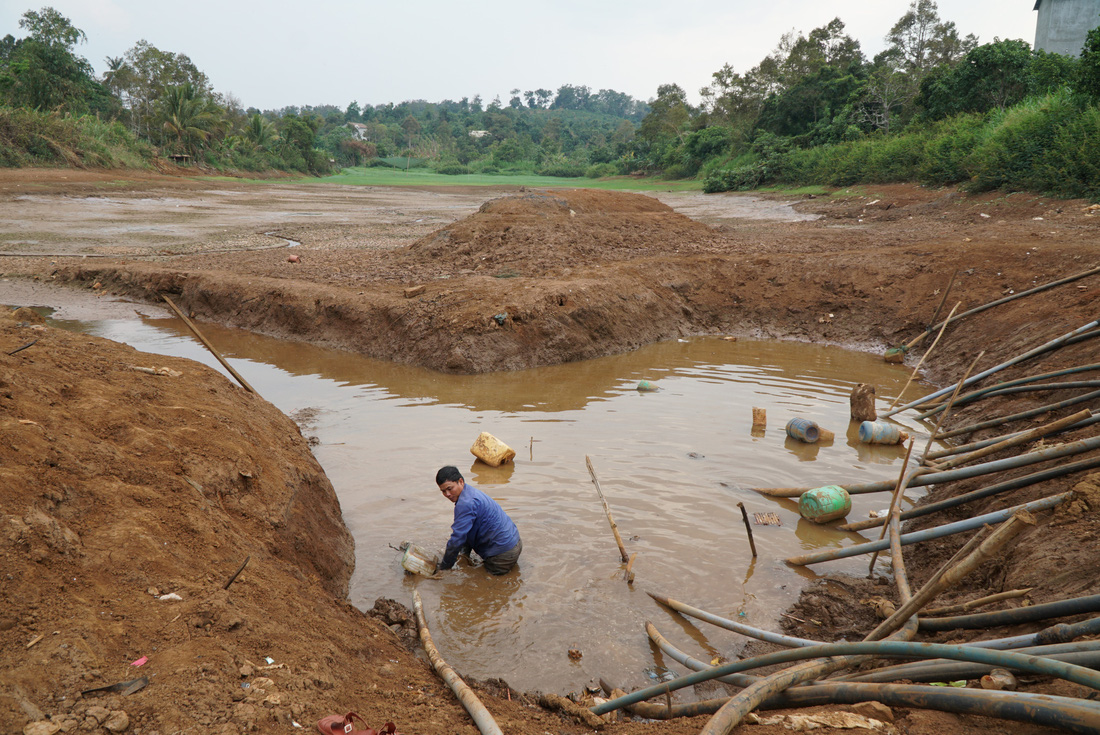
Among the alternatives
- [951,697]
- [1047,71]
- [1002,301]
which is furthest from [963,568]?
[1047,71]

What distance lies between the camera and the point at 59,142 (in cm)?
3306

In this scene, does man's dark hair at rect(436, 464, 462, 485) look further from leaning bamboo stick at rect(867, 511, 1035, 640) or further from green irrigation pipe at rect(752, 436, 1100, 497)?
green irrigation pipe at rect(752, 436, 1100, 497)

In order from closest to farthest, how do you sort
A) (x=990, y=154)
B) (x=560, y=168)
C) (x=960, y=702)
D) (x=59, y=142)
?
(x=960, y=702), (x=990, y=154), (x=59, y=142), (x=560, y=168)

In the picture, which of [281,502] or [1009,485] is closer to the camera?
[1009,485]

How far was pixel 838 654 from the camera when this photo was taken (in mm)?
2734

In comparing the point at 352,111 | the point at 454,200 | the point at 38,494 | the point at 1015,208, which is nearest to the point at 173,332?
the point at 38,494

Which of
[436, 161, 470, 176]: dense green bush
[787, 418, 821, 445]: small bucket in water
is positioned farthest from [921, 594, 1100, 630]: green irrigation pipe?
[436, 161, 470, 176]: dense green bush

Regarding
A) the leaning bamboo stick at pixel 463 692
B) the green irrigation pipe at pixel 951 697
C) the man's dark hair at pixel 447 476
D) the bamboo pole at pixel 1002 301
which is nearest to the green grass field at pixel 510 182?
the bamboo pole at pixel 1002 301

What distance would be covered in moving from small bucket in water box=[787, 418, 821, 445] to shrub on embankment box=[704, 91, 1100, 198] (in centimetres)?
1361

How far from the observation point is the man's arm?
16.7ft

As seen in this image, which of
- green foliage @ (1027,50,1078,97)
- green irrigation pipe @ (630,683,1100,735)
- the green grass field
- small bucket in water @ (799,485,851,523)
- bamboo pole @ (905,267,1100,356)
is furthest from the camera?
the green grass field

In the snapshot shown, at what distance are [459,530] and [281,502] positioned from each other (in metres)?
1.33

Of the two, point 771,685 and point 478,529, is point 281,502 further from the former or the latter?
point 771,685

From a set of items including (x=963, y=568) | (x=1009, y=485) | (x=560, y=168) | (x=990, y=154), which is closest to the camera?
(x=963, y=568)
